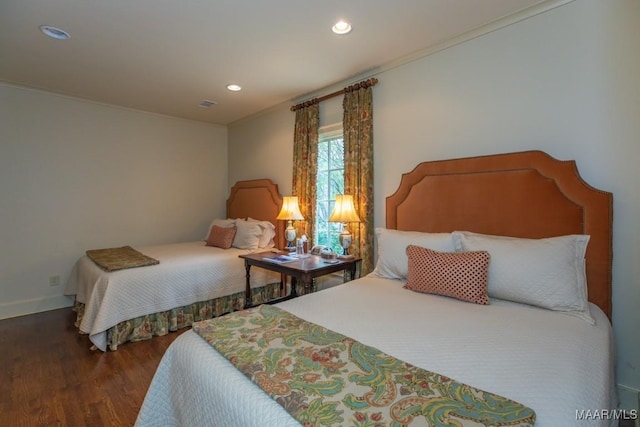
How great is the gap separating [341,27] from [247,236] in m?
2.43

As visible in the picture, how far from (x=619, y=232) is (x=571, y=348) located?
100 cm

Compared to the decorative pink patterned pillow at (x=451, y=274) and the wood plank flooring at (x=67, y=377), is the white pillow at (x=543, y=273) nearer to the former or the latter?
the decorative pink patterned pillow at (x=451, y=274)

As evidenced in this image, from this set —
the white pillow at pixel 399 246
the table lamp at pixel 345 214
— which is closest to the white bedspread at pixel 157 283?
the table lamp at pixel 345 214

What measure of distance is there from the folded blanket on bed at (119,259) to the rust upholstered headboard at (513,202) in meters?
2.38

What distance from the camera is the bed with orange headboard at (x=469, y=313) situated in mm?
954

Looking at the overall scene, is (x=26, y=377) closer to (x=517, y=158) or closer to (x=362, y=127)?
(x=362, y=127)

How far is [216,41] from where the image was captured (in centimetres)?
241

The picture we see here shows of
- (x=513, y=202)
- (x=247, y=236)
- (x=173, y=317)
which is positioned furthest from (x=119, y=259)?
(x=513, y=202)

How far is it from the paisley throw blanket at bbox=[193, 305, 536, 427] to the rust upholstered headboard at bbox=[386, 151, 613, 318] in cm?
142

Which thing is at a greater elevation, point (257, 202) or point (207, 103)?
point (207, 103)

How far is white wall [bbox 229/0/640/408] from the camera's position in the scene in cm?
174

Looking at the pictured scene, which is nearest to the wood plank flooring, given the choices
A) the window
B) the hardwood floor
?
the hardwood floor

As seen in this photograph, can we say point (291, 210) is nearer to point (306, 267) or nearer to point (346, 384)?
point (306, 267)

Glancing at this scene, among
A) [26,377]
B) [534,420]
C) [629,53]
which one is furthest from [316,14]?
[26,377]
